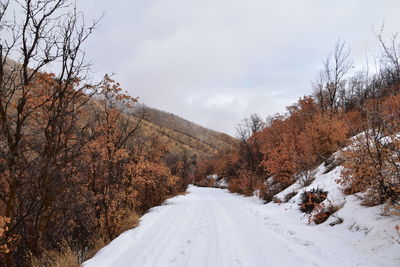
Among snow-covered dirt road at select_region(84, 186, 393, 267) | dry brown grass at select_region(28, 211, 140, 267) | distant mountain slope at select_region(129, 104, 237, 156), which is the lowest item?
dry brown grass at select_region(28, 211, 140, 267)

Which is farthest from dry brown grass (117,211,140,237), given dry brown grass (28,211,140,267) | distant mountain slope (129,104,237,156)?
distant mountain slope (129,104,237,156)

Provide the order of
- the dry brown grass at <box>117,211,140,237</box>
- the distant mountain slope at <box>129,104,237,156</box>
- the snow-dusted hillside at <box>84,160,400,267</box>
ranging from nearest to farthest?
the snow-dusted hillside at <box>84,160,400,267</box>
the dry brown grass at <box>117,211,140,237</box>
the distant mountain slope at <box>129,104,237,156</box>

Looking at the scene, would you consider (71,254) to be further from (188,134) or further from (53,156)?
(188,134)

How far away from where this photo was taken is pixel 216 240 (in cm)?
666

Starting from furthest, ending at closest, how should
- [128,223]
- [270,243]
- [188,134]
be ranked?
[188,134] → [128,223] → [270,243]

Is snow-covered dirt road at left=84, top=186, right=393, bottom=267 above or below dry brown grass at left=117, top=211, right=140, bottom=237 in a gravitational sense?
above

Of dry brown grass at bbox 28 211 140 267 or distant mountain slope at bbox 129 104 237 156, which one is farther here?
distant mountain slope at bbox 129 104 237 156

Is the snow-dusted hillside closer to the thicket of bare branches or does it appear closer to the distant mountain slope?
the thicket of bare branches

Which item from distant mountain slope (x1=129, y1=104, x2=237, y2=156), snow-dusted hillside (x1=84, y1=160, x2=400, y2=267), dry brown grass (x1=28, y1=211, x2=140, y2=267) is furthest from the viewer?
distant mountain slope (x1=129, y1=104, x2=237, y2=156)

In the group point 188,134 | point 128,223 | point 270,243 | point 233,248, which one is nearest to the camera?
point 233,248

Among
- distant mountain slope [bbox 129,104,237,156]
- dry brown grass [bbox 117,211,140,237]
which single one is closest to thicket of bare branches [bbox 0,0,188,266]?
dry brown grass [bbox 117,211,140,237]

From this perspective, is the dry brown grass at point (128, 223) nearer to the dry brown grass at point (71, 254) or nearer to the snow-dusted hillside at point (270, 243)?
the dry brown grass at point (71, 254)

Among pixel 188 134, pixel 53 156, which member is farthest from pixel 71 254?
pixel 188 134

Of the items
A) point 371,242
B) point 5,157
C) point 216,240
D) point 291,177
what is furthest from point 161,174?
point 371,242
